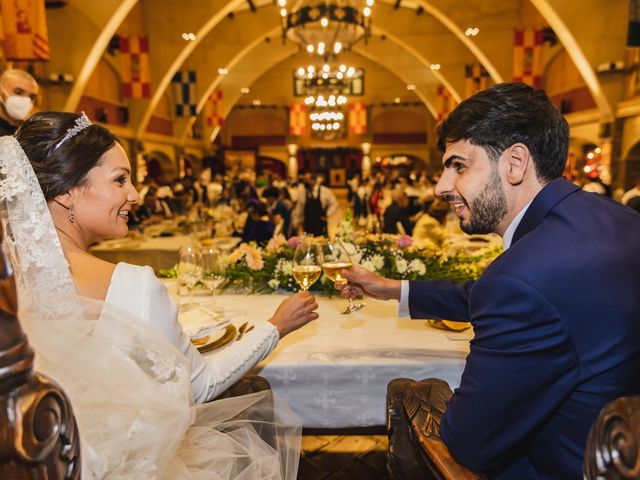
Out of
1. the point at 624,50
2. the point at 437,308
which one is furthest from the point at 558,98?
the point at 437,308

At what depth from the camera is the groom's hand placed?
2033 mm

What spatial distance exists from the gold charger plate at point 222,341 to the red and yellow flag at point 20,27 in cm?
680

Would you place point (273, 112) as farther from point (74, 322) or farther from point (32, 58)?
point (74, 322)

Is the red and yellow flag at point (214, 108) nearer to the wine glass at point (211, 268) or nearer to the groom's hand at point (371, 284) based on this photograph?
the wine glass at point (211, 268)

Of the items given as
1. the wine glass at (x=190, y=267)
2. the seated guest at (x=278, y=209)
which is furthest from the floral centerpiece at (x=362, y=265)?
the seated guest at (x=278, y=209)

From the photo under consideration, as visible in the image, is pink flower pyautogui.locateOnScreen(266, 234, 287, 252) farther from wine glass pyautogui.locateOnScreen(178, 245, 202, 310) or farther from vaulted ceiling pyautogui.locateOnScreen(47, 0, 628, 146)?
vaulted ceiling pyautogui.locateOnScreen(47, 0, 628, 146)

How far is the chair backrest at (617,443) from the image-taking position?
0.50m

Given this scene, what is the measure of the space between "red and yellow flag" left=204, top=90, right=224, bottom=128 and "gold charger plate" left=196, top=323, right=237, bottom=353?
63.5 ft

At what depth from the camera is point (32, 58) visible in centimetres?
674

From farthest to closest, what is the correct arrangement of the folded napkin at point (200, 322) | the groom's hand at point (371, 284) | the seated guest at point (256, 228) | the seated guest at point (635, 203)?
the seated guest at point (635, 203) → the seated guest at point (256, 228) → the groom's hand at point (371, 284) → the folded napkin at point (200, 322)

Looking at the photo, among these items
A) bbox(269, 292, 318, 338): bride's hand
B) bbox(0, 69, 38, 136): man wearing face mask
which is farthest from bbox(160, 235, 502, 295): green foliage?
bbox(0, 69, 38, 136): man wearing face mask

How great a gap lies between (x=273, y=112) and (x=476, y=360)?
92.6ft

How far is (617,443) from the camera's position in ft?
1.70

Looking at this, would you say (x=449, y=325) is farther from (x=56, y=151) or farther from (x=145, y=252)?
(x=145, y=252)
